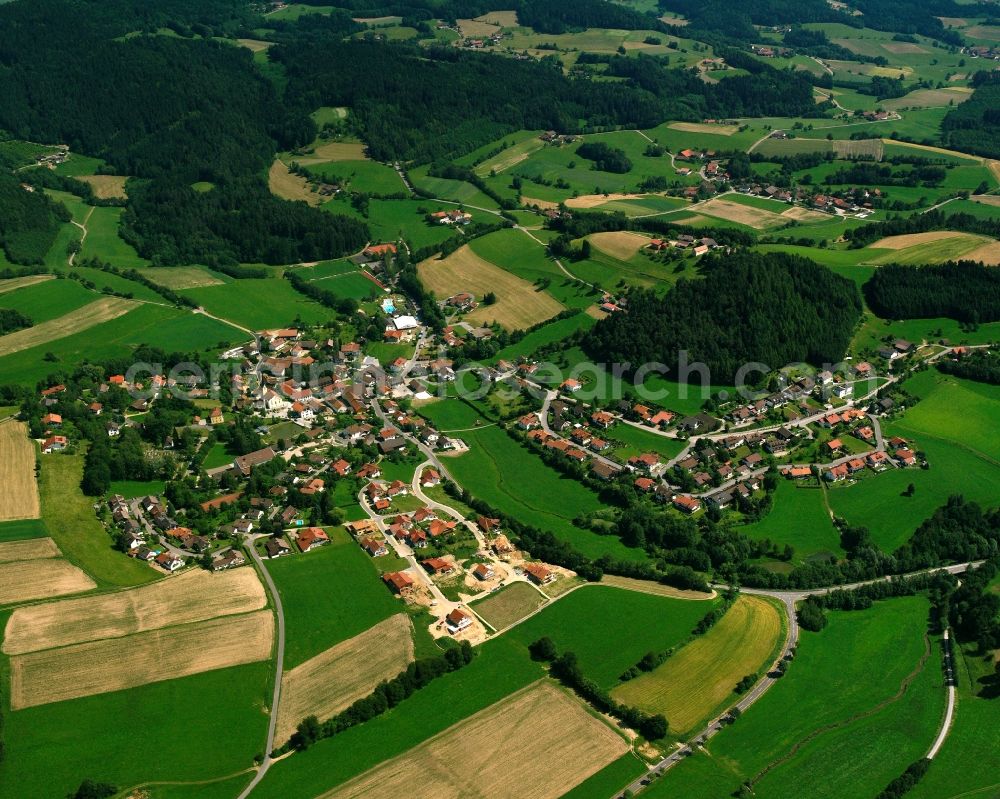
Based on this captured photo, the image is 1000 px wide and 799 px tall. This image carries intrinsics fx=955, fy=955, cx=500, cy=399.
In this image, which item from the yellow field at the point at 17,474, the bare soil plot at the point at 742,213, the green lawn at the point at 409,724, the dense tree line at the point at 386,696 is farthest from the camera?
the bare soil plot at the point at 742,213

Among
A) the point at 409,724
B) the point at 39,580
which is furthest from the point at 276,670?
the point at 39,580

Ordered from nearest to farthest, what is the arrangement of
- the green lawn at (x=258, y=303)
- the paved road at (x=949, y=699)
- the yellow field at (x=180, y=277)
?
the paved road at (x=949, y=699)
the green lawn at (x=258, y=303)
the yellow field at (x=180, y=277)

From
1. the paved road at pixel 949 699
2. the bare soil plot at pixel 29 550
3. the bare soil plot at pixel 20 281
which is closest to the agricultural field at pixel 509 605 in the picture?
the paved road at pixel 949 699

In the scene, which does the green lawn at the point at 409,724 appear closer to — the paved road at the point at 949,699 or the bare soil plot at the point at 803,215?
the paved road at the point at 949,699

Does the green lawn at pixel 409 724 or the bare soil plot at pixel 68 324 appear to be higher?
the green lawn at pixel 409 724

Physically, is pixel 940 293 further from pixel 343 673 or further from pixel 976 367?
pixel 343 673

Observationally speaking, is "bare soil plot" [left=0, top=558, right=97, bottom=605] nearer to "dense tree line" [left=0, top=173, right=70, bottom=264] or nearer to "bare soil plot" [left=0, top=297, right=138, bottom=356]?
"bare soil plot" [left=0, top=297, right=138, bottom=356]
